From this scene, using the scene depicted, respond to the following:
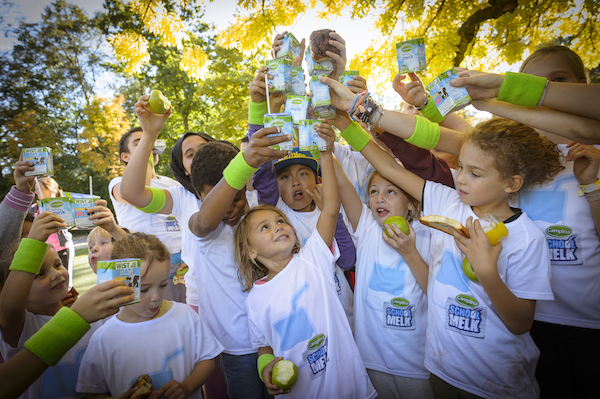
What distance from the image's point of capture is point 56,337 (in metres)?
1.30

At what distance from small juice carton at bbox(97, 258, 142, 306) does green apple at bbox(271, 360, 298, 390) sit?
85 centimetres

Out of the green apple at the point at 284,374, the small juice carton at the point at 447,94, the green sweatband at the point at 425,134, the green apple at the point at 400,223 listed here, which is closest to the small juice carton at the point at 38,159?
the green apple at the point at 284,374

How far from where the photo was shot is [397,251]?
2023 mm

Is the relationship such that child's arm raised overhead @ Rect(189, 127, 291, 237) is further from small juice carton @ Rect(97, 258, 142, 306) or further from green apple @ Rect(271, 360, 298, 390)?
green apple @ Rect(271, 360, 298, 390)

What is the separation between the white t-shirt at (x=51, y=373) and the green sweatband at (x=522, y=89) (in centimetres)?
314

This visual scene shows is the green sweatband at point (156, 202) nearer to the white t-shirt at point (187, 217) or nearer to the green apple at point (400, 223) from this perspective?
the white t-shirt at point (187, 217)

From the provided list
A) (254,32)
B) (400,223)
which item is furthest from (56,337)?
(254,32)

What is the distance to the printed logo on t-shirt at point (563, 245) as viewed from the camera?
177cm

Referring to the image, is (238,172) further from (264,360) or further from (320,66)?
(264,360)

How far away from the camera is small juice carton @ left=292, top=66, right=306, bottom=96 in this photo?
213 centimetres

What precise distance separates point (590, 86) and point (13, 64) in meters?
5.93

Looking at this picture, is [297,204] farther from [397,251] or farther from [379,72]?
[379,72]

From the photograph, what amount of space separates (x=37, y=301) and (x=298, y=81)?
2314 mm

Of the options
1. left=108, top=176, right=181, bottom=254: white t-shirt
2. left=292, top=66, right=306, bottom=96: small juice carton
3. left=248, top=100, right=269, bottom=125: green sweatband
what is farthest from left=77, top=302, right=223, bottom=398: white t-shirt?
left=108, top=176, right=181, bottom=254: white t-shirt
